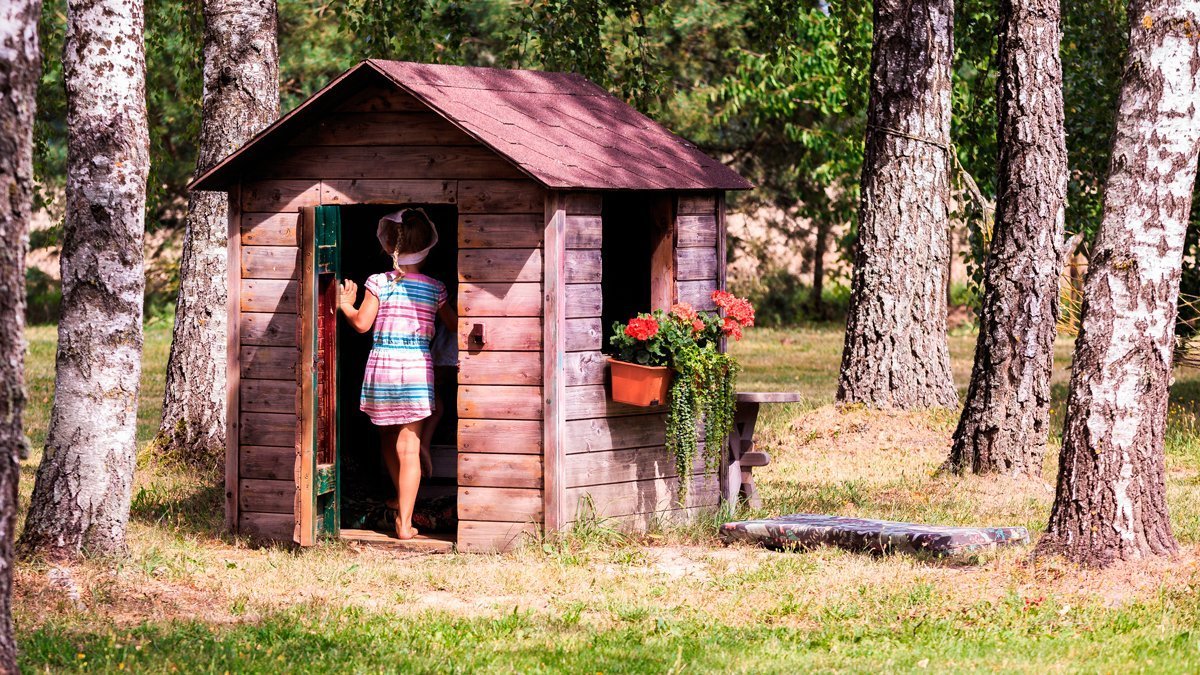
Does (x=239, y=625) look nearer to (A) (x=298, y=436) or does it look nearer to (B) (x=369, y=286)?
(A) (x=298, y=436)

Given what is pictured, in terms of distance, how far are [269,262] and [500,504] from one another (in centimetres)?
202

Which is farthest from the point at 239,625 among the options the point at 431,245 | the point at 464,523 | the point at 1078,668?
the point at 1078,668

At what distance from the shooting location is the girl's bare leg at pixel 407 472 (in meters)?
9.00

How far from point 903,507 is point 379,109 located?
4300 mm

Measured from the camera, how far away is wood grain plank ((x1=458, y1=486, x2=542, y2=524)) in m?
8.59

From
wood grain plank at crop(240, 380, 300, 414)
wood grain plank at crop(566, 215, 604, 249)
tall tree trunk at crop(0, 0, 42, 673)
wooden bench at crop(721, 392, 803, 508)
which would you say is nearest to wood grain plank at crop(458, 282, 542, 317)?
wood grain plank at crop(566, 215, 604, 249)

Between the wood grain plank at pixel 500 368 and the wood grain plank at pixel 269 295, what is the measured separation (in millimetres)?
1164

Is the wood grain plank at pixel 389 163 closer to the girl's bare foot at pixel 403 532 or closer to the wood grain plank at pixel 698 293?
the wood grain plank at pixel 698 293

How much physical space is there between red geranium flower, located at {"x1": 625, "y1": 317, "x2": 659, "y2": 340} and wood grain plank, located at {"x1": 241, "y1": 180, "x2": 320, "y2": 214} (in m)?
2.01

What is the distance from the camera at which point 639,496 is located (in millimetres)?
9039

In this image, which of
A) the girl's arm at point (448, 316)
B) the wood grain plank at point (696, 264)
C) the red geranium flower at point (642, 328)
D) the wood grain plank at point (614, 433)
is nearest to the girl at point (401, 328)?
the girl's arm at point (448, 316)

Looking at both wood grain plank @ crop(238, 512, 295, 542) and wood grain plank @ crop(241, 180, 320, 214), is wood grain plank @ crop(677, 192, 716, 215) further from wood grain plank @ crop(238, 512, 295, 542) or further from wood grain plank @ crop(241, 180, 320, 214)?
wood grain plank @ crop(238, 512, 295, 542)

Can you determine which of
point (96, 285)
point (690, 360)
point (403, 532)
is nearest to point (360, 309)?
point (403, 532)

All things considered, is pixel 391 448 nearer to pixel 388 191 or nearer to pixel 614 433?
pixel 614 433
